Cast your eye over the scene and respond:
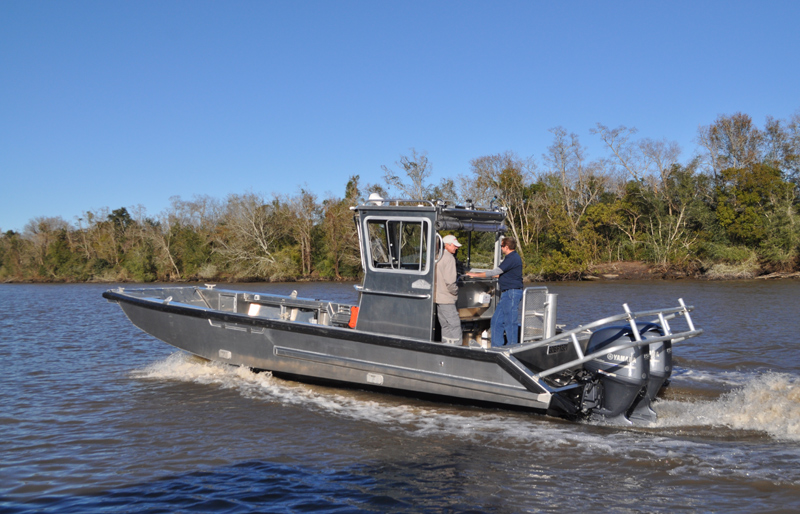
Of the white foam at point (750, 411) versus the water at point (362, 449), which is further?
the white foam at point (750, 411)

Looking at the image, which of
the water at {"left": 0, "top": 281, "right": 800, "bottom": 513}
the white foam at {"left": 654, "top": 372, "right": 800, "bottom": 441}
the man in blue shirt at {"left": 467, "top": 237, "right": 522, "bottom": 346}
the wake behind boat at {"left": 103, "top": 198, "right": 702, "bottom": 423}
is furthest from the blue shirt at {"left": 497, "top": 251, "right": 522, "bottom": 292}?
the white foam at {"left": 654, "top": 372, "right": 800, "bottom": 441}

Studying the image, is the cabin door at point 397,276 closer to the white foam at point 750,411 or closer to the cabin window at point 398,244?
the cabin window at point 398,244

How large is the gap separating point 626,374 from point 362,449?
3040 mm

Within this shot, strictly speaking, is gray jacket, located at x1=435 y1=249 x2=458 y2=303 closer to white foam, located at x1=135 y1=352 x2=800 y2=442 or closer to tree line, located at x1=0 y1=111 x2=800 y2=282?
white foam, located at x1=135 y1=352 x2=800 y2=442

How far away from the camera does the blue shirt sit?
7293 mm

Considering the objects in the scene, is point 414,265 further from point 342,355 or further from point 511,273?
point 342,355

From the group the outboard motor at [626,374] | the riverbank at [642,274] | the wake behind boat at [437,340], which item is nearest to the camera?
the outboard motor at [626,374]

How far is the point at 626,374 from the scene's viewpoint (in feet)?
A: 20.4

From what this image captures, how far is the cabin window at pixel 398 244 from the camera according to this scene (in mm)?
7492

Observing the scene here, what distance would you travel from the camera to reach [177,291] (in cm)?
1143

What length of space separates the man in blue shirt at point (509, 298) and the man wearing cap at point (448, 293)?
57 centimetres

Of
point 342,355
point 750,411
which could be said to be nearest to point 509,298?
point 342,355

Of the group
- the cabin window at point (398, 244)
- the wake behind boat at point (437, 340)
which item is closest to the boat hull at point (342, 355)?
the wake behind boat at point (437, 340)

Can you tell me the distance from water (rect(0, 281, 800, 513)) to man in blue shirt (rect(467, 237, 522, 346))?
101 cm
